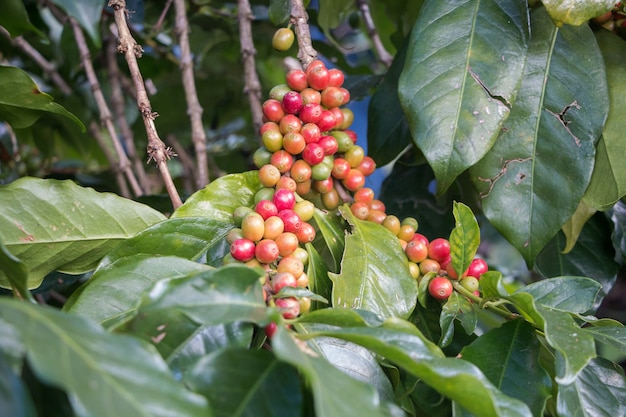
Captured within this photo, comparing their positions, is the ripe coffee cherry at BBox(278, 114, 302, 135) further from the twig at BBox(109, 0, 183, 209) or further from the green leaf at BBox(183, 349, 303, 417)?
the green leaf at BBox(183, 349, 303, 417)

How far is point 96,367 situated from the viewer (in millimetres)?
332

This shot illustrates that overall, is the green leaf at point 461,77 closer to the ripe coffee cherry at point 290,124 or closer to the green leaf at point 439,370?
the ripe coffee cherry at point 290,124

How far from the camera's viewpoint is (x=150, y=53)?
150cm

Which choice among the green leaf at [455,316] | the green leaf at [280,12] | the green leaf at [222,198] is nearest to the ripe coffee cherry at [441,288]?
the green leaf at [455,316]

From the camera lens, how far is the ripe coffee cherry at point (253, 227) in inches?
23.7

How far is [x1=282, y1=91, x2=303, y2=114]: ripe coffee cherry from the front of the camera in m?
0.70

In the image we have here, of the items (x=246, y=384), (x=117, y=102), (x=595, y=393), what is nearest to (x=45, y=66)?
(x=117, y=102)

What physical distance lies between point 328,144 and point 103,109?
0.48m

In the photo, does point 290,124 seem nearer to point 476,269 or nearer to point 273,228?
point 273,228

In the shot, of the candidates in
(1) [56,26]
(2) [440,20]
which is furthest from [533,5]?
(1) [56,26]

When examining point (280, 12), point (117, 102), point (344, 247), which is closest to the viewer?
point (344, 247)

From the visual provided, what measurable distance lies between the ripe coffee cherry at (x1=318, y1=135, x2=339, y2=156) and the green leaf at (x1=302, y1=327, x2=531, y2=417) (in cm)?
30

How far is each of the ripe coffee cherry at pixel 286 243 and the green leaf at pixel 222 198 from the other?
8 cm

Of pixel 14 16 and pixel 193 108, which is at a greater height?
pixel 14 16
